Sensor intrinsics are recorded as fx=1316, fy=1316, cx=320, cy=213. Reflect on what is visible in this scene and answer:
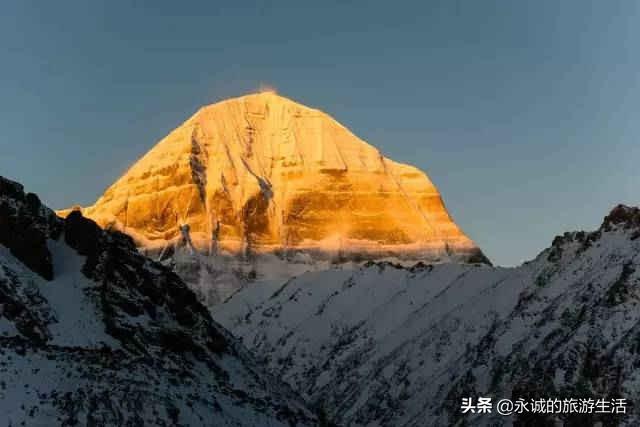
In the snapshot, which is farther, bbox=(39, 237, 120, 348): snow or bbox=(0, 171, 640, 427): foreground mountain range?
bbox=(39, 237, 120, 348): snow

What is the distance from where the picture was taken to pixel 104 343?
377ft

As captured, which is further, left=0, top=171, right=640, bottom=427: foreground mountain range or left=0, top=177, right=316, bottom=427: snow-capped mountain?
left=0, top=171, right=640, bottom=427: foreground mountain range

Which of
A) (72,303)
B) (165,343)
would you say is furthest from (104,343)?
(165,343)

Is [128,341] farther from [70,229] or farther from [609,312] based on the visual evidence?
[609,312]

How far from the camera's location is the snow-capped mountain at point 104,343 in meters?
96.8

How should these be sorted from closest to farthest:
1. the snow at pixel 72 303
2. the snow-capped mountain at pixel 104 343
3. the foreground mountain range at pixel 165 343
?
the snow-capped mountain at pixel 104 343 → the foreground mountain range at pixel 165 343 → the snow at pixel 72 303

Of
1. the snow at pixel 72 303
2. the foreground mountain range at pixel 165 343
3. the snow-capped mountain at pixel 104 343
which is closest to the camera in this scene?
the snow-capped mountain at pixel 104 343

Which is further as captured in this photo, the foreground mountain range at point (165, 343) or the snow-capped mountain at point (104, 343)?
the foreground mountain range at point (165, 343)

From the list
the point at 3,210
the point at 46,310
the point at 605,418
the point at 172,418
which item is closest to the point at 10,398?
the point at 172,418

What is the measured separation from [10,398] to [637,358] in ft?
245

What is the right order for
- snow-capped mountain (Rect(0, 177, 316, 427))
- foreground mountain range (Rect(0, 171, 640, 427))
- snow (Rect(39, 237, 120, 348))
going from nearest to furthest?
snow-capped mountain (Rect(0, 177, 316, 427)), foreground mountain range (Rect(0, 171, 640, 427)), snow (Rect(39, 237, 120, 348))

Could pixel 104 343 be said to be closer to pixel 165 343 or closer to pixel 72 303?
pixel 72 303

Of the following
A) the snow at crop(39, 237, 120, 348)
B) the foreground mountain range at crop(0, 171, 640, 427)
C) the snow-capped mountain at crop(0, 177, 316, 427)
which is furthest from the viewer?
the snow at crop(39, 237, 120, 348)

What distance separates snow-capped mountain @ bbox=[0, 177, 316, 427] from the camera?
96.8 metres
